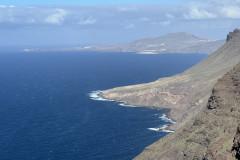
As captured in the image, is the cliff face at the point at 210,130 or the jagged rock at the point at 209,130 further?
the jagged rock at the point at 209,130

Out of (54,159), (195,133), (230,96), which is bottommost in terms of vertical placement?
(54,159)

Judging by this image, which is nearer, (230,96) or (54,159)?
(230,96)

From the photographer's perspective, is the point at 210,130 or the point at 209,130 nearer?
the point at 210,130

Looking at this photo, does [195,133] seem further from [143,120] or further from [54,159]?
[143,120]

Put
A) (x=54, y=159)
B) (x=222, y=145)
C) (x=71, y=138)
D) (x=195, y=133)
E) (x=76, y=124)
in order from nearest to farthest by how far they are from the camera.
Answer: (x=222, y=145), (x=195, y=133), (x=54, y=159), (x=71, y=138), (x=76, y=124)

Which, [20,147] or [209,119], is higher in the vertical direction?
[209,119]

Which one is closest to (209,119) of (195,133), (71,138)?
(195,133)

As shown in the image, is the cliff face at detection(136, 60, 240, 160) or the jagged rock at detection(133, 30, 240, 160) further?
the jagged rock at detection(133, 30, 240, 160)

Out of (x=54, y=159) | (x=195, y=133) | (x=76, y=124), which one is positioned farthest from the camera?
(x=76, y=124)
